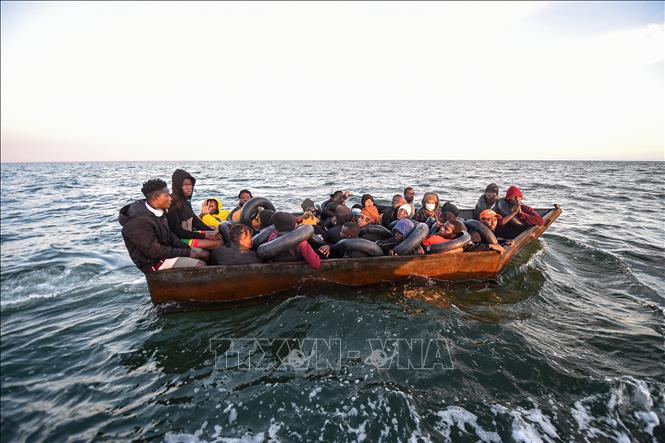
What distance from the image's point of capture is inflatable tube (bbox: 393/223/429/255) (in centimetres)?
670

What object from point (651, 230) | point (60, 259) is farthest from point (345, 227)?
point (651, 230)

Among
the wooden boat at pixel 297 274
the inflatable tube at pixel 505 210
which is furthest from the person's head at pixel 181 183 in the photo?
the inflatable tube at pixel 505 210

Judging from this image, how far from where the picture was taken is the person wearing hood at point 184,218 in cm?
699

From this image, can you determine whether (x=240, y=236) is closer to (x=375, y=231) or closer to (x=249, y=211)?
(x=249, y=211)

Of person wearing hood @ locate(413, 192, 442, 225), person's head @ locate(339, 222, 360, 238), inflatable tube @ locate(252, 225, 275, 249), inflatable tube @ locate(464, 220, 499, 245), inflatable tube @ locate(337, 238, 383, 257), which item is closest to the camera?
inflatable tube @ locate(337, 238, 383, 257)

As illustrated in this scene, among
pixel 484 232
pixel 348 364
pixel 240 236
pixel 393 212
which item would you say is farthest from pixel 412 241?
pixel 240 236

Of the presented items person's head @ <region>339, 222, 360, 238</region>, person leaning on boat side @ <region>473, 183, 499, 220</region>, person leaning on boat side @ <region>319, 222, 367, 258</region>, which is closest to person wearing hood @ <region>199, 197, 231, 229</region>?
person leaning on boat side @ <region>319, 222, 367, 258</region>

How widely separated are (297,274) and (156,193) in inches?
118

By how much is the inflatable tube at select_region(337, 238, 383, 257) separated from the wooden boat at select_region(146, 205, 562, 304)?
0.19 metres

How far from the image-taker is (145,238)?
540 cm

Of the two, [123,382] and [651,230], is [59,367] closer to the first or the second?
[123,382]

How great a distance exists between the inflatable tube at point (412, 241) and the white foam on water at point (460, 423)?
3.17 meters

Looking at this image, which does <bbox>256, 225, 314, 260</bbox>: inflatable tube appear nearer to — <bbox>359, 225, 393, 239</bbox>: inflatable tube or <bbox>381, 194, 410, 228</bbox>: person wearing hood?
<bbox>359, 225, 393, 239</bbox>: inflatable tube

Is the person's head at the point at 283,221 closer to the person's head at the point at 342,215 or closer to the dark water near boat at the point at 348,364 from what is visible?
the dark water near boat at the point at 348,364
